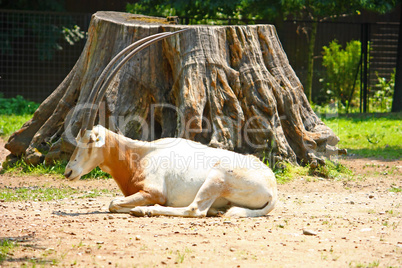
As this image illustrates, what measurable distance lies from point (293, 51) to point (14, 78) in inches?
320

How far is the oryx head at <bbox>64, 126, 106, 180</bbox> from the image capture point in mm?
4965

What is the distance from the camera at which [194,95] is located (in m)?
→ 7.03

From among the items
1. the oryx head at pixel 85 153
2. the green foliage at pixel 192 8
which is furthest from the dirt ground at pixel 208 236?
the green foliage at pixel 192 8

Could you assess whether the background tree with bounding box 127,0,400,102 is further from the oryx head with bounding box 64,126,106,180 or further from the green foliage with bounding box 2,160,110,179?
the oryx head with bounding box 64,126,106,180

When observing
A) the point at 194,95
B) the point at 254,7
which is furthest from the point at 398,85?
the point at 194,95

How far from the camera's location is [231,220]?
4.98m

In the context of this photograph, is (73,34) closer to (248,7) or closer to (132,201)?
(248,7)

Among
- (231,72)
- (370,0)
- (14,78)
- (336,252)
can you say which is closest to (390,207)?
(336,252)

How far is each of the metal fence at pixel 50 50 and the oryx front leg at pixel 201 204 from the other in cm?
827

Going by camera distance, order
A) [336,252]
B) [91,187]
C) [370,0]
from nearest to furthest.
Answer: [336,252]
[91,187]
[370,0]

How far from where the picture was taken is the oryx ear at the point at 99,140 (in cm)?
504

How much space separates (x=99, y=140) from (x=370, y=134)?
7.20m

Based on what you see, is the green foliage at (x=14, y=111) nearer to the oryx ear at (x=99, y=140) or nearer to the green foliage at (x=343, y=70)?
the oryx ear at (x=99, y=140)

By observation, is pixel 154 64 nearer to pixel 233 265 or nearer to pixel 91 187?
pixel 91 187
